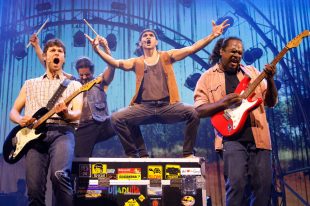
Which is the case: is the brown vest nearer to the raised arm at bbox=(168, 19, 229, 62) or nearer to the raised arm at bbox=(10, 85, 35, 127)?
the raised arm at bbox=(168, 19, 229, 62)

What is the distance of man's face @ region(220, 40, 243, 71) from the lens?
11.5 feet

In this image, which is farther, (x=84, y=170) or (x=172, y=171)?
(x=172, y=171)

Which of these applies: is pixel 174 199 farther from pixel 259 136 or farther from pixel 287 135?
pixel 287 135

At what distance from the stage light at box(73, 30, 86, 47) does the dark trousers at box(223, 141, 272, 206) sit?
4555mm

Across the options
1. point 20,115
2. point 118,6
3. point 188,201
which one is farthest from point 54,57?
point 118,6

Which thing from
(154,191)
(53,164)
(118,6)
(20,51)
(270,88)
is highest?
(118,6)

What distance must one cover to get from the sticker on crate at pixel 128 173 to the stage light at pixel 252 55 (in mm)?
4025

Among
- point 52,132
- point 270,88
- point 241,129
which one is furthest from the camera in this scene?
point 52,132

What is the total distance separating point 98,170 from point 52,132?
2.37ft

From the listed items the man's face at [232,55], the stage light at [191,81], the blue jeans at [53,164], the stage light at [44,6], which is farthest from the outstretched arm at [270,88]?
the stage light at [44,6]

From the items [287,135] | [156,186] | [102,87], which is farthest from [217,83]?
[287,135]

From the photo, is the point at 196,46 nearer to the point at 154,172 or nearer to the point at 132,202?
the point at 154,172

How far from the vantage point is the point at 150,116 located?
4.98 meters

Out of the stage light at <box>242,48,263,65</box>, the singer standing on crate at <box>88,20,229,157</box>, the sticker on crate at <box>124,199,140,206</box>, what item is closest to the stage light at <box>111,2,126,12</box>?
the singer standing on crate at <box>88,20,229,157</box>
